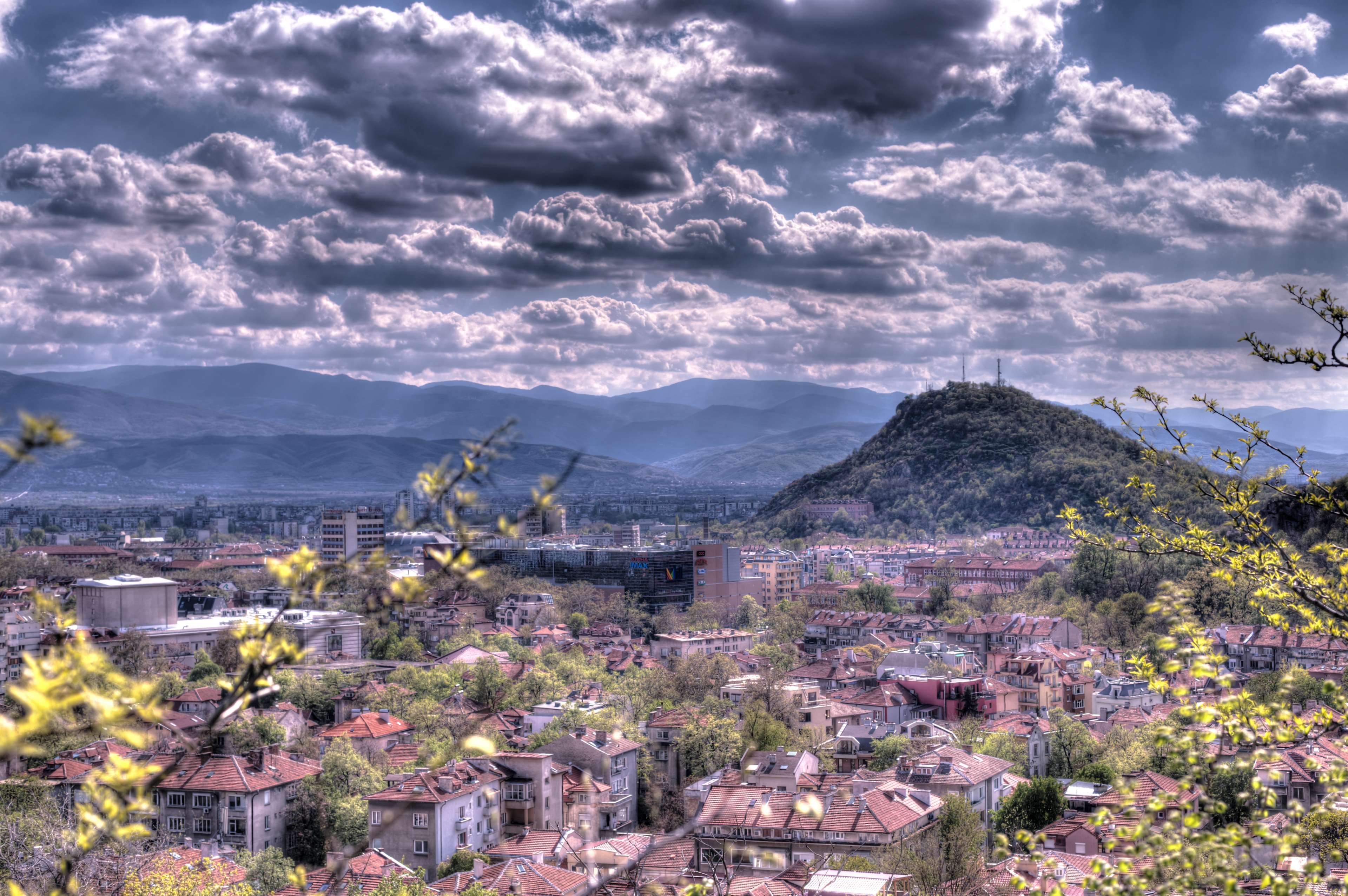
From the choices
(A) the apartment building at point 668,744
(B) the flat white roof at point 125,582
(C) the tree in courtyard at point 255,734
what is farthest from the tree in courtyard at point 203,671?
(A) the apartment building at point 668,744

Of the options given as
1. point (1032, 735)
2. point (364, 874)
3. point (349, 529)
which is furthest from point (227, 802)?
point (349, 529)

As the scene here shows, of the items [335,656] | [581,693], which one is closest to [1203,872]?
[581,693]

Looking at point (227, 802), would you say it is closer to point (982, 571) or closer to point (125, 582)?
point (125, 582)

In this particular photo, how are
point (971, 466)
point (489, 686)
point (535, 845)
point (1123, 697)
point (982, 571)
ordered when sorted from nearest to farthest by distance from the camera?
point (535, 845)
point (489, 686)
point (1123, 697)
point (982, 571)
point (971, 466)

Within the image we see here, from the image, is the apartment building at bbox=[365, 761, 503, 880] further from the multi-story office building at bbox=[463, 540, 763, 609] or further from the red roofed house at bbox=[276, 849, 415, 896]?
the multi-story office building at bbox=[463, 540, 763, 609]

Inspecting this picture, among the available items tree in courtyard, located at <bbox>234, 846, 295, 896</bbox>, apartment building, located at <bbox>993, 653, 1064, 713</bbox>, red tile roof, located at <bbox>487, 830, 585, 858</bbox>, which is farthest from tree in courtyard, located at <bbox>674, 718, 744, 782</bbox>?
apartment building, located at <bbox>993, 653, 1064, 713</bbox>

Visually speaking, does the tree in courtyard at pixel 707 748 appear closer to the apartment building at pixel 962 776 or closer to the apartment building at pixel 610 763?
the apartment building at pixel 610 763

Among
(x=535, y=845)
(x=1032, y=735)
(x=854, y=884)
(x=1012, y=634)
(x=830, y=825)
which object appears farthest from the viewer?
(x=1012, y=634)
